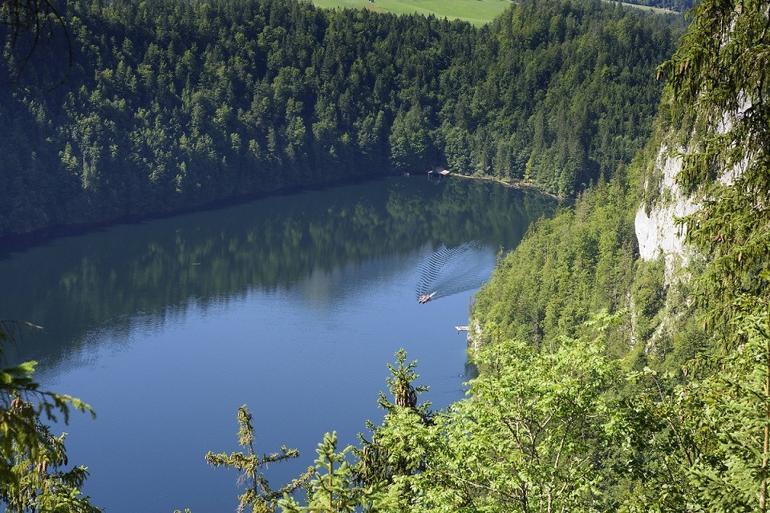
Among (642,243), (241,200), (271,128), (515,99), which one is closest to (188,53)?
(271,128)

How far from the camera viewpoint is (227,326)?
82.2m

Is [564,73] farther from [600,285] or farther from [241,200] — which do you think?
[600,285]

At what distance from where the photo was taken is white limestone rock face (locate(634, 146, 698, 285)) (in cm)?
7456

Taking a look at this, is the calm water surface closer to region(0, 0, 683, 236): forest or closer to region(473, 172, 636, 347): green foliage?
region(473, 172, 636, 347): green foliage

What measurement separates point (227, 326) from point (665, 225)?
1282 inches

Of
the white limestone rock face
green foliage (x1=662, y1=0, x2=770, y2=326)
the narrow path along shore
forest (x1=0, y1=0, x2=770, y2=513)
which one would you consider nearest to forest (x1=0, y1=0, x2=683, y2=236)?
the narrow path along shore

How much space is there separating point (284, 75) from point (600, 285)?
8994cm

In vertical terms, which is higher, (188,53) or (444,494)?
(188,53)

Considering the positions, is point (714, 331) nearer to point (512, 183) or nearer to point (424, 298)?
point (424, 298)

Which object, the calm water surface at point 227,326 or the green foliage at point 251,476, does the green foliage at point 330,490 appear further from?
the calm water surface at point 227,326

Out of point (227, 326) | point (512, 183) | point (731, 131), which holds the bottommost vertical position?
point (227, 326)

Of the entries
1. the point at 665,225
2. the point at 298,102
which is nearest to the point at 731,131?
the point at 665,225

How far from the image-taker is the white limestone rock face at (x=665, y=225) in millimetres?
74562

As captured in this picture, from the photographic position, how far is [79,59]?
133250 mm
